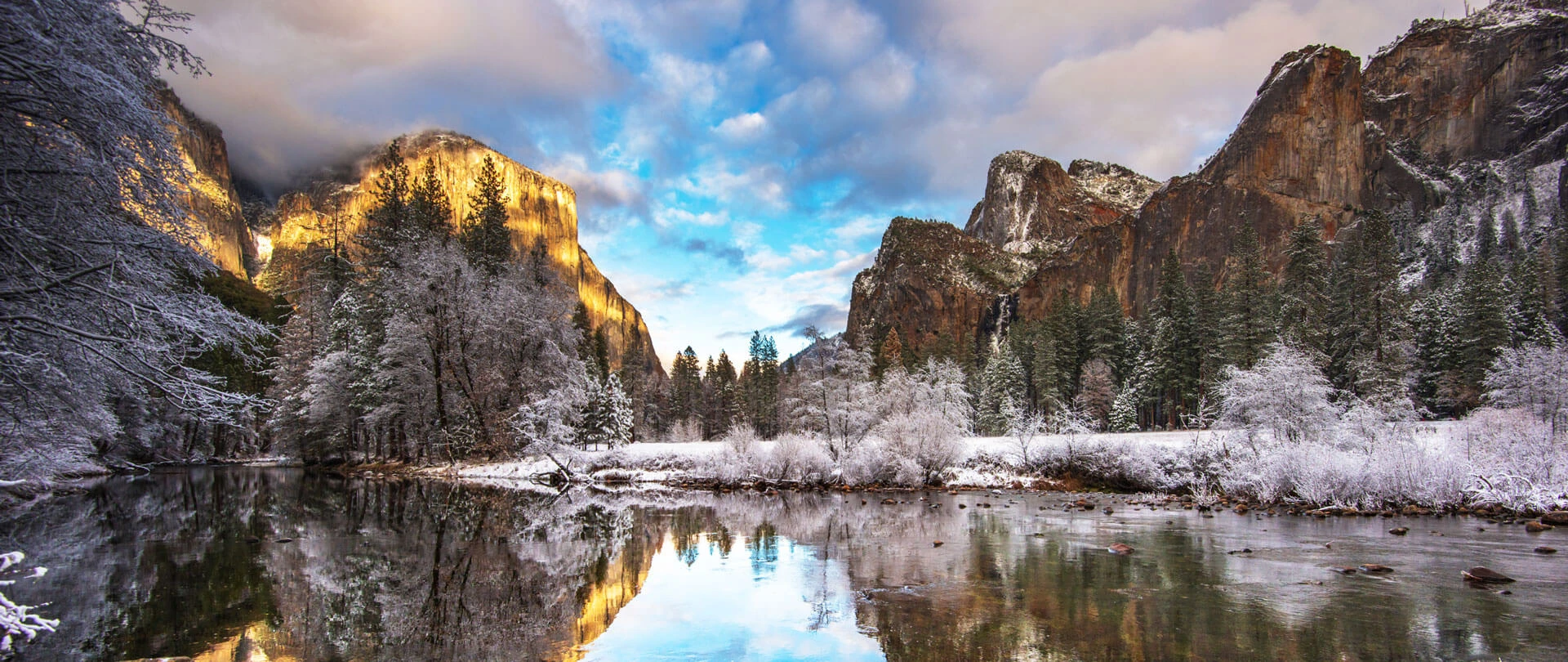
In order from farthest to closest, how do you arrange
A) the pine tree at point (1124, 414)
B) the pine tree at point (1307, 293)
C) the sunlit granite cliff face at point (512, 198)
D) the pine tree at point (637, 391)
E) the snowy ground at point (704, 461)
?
1. the sunlit granite cliff face at point (512, 198)
2. the pine tree at point (637, 391)
3. the pine tree at point (1124, 414)
4. the pine tree at point (1307, 293)
5. the snowy ground at point (704, 461)

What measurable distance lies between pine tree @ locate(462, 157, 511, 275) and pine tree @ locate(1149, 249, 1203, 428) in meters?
50.5

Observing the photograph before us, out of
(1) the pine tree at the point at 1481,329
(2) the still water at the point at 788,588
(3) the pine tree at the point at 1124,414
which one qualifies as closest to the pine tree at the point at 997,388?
(3) the pine tree at the point at 1124,414

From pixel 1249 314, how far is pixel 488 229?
5076 cm

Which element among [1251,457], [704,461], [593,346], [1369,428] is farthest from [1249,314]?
[593,346]

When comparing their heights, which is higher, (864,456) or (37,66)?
(37,66)

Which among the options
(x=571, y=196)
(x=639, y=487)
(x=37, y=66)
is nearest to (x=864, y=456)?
(x=639, y=487)

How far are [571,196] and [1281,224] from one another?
158 meters

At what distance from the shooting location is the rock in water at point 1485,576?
30.3ft

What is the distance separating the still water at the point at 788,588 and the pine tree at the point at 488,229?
23.5 meters

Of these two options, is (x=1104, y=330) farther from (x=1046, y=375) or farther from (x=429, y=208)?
(x=429, y=208)

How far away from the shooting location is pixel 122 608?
8930mm

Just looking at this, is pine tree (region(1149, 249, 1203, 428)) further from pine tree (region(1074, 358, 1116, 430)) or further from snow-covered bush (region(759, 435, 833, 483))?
snow-covered bush (region(759, 435, 833, 483))

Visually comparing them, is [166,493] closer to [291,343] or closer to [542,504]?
[542,504]

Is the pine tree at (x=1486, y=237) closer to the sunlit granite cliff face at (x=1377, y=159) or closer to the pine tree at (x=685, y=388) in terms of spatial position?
the sunlit granite cliff face at (x=1377, y=159)
